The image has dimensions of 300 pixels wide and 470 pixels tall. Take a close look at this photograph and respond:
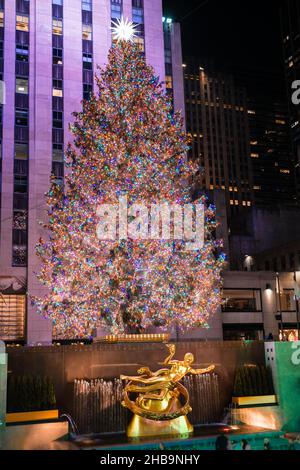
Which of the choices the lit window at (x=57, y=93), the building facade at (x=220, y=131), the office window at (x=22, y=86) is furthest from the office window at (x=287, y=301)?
the building facade at (x=220, y=131)

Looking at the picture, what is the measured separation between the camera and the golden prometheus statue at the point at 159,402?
18.1 meters

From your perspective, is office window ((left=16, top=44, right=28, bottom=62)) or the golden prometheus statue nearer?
the golden prometheus statue

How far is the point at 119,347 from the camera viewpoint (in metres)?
20.3

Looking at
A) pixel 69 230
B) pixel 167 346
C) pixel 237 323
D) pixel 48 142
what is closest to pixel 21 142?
pixel 48 142

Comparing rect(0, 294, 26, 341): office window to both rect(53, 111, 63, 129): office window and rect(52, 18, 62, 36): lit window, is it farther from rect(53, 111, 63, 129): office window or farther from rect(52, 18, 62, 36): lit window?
rect(52, 18, 62, 36): lit window

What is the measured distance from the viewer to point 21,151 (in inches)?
1793

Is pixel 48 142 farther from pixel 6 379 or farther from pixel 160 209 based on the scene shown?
pixel 6 379

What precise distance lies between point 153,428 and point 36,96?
36.4 m

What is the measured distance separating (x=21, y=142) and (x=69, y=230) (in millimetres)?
19762

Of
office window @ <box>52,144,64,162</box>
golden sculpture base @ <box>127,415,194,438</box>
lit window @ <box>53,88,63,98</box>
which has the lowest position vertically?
golden sculpture base @ <box>127,415,194,438</box>

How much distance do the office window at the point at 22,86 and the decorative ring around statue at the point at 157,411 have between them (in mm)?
35578

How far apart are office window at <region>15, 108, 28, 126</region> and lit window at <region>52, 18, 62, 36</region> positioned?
913 cm

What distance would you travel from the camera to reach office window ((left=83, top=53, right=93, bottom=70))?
4916 centimetres

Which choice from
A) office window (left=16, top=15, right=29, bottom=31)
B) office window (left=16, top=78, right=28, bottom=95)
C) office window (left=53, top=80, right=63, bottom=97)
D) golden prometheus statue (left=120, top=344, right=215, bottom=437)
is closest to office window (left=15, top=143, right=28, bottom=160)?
office window (left=16, top=78, right=28, bottom=95)
